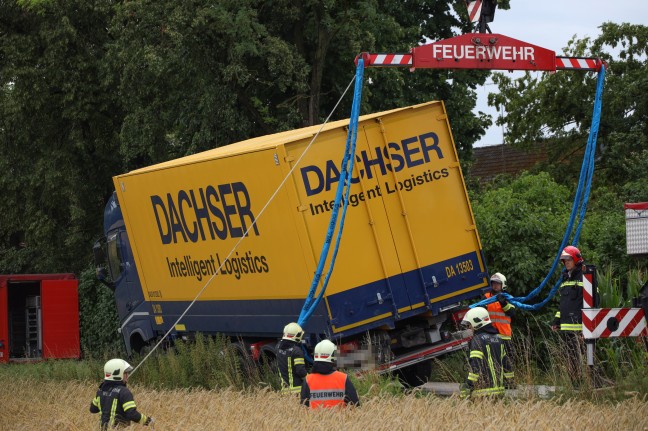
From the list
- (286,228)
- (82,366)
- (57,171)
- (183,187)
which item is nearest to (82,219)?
(57,171)

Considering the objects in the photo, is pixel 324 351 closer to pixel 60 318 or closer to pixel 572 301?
pixel 572 301

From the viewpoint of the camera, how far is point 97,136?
3141 cm

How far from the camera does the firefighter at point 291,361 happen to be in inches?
500

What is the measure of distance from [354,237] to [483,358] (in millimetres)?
3371

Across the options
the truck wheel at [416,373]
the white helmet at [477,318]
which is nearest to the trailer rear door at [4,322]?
the truck wheel at [416,373]

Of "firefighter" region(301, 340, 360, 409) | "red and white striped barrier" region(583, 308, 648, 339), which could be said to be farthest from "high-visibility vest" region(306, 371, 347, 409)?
"red and white striped barrier" region(583, 308, 648, 339)

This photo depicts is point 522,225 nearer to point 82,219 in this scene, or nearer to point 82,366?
point 82,366

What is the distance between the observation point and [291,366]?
12.8 metres

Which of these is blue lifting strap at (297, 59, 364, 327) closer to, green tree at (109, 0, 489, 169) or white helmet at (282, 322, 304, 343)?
white helmet at (282, 322, 304, 343)

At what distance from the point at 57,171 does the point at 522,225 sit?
15.6 m

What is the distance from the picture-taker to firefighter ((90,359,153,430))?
10719mm

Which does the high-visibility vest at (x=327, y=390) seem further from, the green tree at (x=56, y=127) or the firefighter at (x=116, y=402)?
the green tree at (x=56, y=127)

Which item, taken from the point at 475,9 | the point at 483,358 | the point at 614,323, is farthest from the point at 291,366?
the point at 475,9

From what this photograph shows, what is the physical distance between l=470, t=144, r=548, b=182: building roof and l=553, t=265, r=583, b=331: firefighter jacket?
2608 centimetres
